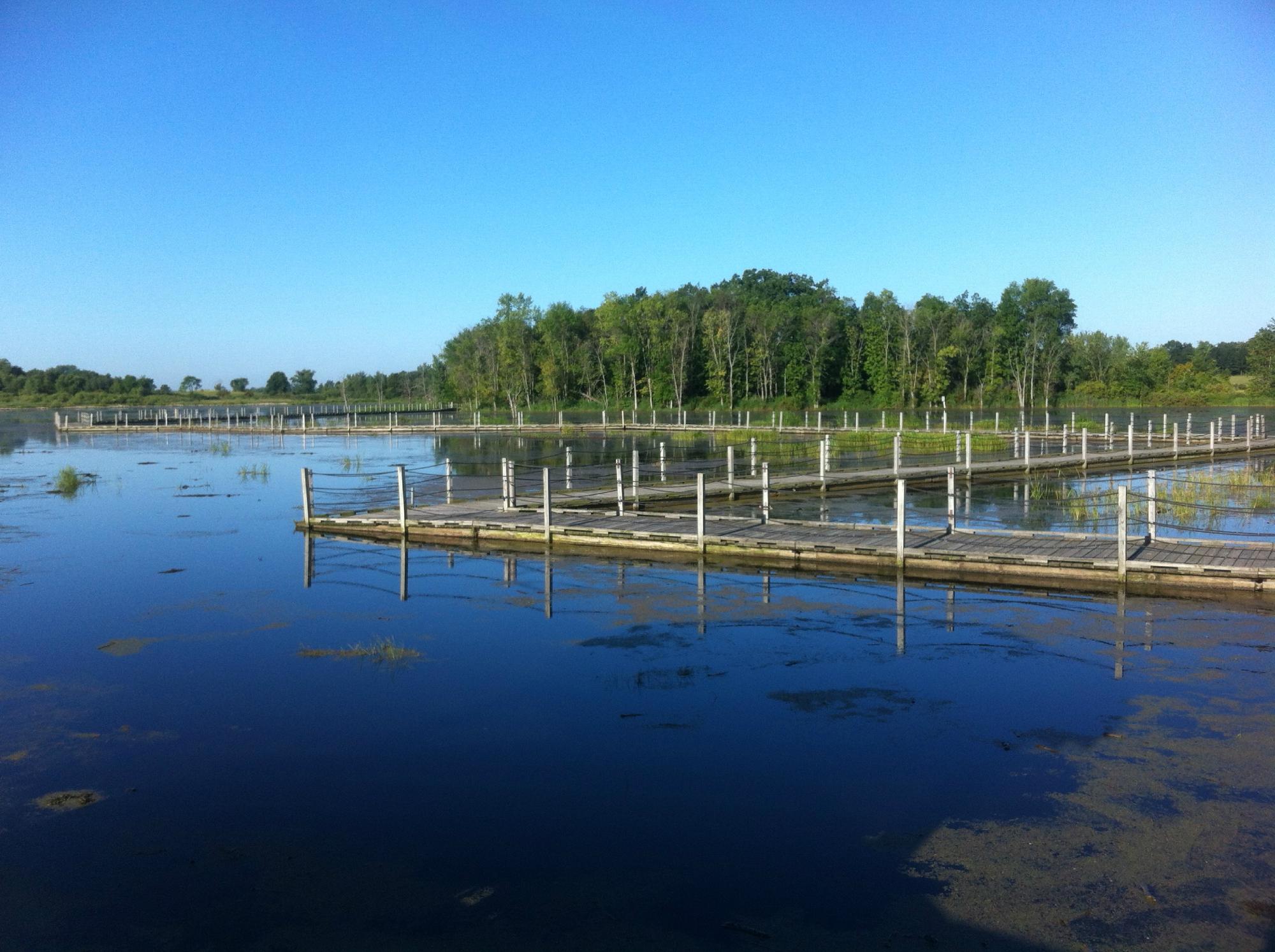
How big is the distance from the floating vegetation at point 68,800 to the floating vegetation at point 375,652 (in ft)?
13.0

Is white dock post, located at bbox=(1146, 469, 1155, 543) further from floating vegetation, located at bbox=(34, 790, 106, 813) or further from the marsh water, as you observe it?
floating vegetation, located at bbox=(34, 790, 106, 813)

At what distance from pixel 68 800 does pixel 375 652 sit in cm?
446

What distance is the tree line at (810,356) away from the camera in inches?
3533

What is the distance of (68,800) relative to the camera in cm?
832

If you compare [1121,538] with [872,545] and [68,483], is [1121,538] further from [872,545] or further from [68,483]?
[68,483]

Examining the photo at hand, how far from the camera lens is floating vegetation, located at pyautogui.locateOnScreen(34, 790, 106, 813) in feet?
26.8

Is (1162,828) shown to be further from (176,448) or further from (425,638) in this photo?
(176,448)

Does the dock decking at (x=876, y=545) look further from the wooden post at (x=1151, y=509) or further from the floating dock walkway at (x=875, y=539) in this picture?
the wooden post at (x=1151, y=509)

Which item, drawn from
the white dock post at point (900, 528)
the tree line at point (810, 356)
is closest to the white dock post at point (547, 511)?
the white dock post at point (900, 528)

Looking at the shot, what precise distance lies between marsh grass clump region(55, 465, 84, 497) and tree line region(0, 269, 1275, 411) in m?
53.5

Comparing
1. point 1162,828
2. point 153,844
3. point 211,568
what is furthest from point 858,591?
point 211,568

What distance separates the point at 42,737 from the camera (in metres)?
9.75

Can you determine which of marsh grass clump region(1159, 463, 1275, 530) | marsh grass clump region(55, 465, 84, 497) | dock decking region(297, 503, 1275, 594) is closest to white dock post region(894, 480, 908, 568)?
dock decking region(297, 503, 1275, 594)

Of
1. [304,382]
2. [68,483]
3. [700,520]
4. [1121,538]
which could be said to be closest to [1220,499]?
[1121,538]
